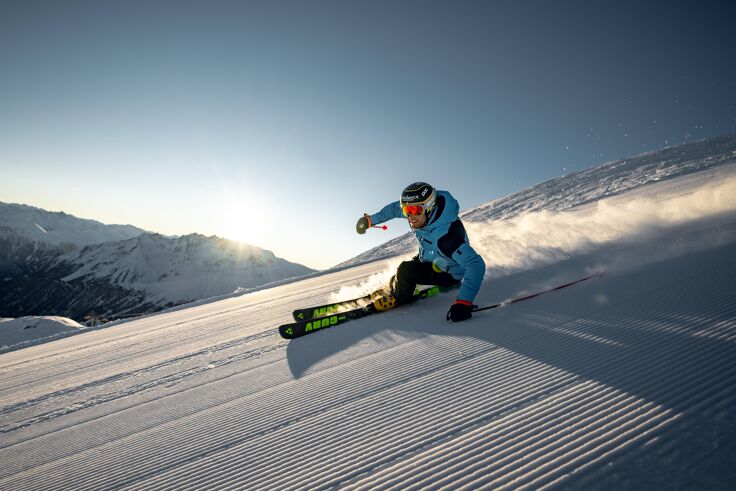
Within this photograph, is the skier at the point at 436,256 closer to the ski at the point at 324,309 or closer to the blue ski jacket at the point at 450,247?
the blue ski jacket at the point at 450,247

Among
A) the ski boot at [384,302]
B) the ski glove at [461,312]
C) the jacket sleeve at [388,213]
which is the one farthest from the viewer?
the jacket sleeve at [388,213]

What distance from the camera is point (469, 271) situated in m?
3.96

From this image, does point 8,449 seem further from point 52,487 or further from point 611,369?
point 611,369

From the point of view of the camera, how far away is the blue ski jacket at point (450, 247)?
389 cm

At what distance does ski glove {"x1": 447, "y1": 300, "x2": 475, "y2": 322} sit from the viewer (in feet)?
12.0

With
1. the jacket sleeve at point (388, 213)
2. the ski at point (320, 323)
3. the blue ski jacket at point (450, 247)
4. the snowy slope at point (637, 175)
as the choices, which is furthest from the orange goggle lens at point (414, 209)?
the snowy slope at point (637, 175)

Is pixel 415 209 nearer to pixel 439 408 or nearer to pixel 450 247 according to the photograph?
pixel 450 247

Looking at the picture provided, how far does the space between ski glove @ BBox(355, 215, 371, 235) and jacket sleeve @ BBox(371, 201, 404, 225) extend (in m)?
0.08

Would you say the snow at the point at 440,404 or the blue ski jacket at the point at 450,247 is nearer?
the snow at the point at 440,404

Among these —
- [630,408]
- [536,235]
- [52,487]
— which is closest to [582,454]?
[630,408]

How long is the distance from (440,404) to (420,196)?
2.82 metres

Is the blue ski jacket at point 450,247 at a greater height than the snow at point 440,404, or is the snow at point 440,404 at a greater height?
the blue ski jacket at point 450,247

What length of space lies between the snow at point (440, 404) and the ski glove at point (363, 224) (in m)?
1.86

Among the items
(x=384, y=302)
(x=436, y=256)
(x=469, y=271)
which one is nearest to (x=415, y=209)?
(x=436, y=256)
